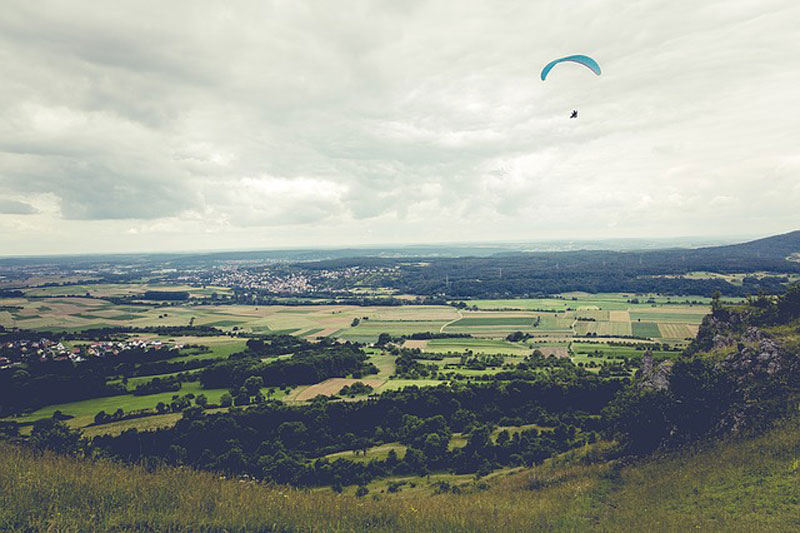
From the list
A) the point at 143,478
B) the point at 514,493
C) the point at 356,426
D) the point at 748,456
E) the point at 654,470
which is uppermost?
the point at 143,478

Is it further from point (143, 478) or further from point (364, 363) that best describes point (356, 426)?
point (143, 478)

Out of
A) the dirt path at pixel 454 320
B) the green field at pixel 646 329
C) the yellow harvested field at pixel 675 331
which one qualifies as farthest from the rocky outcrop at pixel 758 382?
the dirt path at pixel 454 320

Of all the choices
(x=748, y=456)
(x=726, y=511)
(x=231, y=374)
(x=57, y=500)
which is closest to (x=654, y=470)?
(x=748, y=456)

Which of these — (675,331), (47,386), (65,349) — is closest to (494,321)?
(675,331)

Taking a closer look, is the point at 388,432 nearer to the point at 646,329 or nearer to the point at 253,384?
the point at 253,384

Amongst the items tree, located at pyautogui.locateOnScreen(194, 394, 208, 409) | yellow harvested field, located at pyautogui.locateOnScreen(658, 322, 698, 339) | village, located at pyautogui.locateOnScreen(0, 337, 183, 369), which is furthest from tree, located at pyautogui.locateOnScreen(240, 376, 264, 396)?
yellow harvested field, located at pyautogui.locateOnScreen(658, 322, 698, 339)

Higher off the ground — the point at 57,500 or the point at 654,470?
the point at 57,500

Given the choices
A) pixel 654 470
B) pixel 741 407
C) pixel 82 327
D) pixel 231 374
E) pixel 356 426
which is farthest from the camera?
pixel 82 327

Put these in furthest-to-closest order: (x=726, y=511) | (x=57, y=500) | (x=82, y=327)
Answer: (x=82, y=327) → (x=726, y=511) → (x=57, y=500)

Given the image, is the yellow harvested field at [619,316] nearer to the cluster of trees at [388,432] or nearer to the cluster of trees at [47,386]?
the cluster of trees at [388,432]
